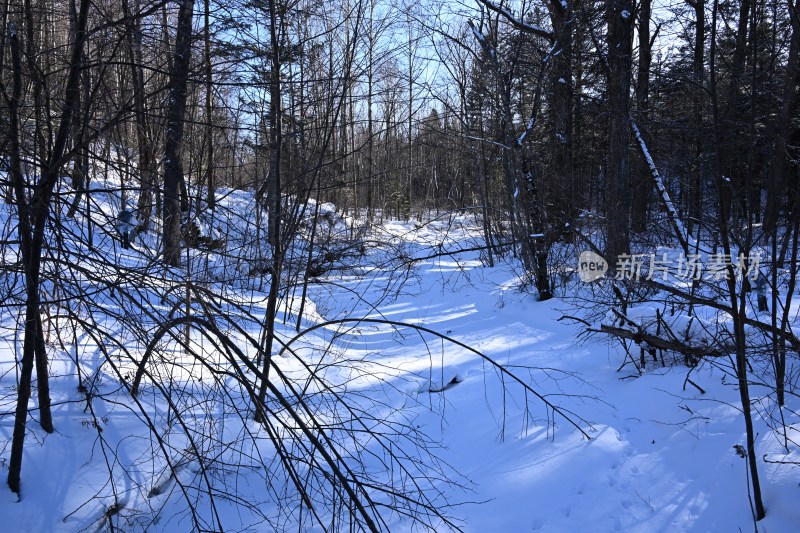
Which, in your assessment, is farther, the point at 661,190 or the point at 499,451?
the point at 661,190

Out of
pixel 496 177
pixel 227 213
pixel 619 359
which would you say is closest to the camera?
pixel 227 213

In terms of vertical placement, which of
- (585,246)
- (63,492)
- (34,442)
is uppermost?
(585,246)

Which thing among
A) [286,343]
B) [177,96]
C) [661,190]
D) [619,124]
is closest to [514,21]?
[619,124]

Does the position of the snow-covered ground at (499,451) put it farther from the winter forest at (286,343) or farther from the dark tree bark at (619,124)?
the dark tree bark at (619,124)

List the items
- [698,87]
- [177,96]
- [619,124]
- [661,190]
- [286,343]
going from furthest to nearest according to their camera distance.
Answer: [619,124]
[661,190]
[286,343]
[698,87]
[177,96]

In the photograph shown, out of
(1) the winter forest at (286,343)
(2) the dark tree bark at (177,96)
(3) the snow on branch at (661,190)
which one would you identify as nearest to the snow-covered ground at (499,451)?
(1) the winter forest at (286,343)

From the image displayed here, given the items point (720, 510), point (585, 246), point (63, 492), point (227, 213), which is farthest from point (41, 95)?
point (585, 246)

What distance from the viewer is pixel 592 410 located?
5191mm

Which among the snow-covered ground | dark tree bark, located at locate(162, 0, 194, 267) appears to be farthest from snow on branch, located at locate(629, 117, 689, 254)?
dark tree bark, located at locate(162, 0, 194, 267)

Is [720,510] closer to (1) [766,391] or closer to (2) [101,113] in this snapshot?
(1) [766,391]

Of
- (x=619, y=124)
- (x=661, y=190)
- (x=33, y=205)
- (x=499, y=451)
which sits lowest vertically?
(x=499, y=451)

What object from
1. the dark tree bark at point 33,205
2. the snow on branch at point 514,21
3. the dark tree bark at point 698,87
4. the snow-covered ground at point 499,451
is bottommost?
the snow-covered ground at point 499,451

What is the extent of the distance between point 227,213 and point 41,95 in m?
1.31

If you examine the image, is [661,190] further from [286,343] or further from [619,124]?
[286,343]
